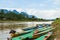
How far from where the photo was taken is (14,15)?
63.5 metres

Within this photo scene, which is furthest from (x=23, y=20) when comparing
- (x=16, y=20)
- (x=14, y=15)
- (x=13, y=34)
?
(x=13, y=34)

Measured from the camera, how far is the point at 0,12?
201 feet

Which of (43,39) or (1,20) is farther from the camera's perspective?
(1,20)

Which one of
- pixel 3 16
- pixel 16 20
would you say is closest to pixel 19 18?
pixel 16 20

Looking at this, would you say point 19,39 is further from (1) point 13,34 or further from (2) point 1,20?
(2) point 1,20

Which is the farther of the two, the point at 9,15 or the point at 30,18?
the point at 30,18

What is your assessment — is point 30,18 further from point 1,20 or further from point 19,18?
point 1,20

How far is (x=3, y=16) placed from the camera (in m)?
60.8

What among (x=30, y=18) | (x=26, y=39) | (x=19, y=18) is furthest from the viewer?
(x=30, y=18)

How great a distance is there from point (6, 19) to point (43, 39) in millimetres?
51920

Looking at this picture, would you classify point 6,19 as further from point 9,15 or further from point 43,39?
point 43,39

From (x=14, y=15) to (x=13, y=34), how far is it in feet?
157

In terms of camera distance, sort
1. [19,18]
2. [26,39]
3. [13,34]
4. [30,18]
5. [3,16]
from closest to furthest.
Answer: [26,39] → [13,34] → [3,16] → [19,18] → [30,18]

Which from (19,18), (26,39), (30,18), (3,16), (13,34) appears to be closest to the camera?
(26,39)
